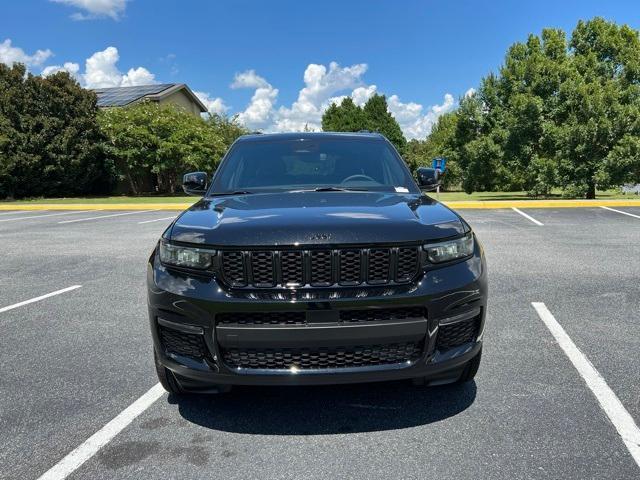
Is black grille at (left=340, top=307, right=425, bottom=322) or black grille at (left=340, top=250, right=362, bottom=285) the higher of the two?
black grille at (left=340, top=250, right=362, bottom=285)

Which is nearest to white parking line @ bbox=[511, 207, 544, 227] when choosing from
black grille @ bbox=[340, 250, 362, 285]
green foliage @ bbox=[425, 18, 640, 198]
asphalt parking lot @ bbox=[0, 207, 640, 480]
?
green foliage @ bbox=[425, 18, 640, 198]

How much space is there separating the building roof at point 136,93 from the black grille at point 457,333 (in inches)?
1451

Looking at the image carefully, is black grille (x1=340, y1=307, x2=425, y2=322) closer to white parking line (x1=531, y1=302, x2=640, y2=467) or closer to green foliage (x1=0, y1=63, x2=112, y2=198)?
white parking line (x1=531, y1=302, x2=640, y2=467)

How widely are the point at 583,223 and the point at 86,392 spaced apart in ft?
37.6

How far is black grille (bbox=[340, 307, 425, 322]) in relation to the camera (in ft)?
8.46

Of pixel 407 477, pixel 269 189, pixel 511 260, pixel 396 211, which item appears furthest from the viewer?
pixel 511 260

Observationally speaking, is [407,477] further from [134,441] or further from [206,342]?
[134,441]

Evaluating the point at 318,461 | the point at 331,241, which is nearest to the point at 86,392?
the point at 318,461

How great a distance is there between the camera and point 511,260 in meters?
7.61

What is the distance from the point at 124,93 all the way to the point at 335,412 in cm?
Result: 4208

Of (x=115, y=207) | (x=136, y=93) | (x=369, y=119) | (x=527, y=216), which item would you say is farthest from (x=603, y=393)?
(x=369, y=119)

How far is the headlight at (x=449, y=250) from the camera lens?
272 cm

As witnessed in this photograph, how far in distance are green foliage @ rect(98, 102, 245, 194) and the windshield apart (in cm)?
2729

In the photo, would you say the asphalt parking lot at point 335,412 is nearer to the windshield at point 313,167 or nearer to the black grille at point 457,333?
the black grille at point 457,333
